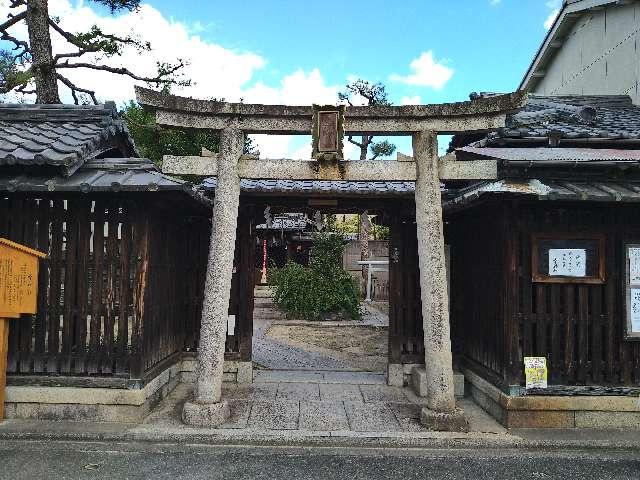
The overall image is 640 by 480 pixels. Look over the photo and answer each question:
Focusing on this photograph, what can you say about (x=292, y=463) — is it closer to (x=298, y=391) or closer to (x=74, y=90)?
(x=298, y=391)

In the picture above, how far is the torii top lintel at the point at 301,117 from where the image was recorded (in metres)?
6.77

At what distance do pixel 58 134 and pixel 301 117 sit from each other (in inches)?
163

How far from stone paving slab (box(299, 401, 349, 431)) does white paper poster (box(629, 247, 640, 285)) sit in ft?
15.6

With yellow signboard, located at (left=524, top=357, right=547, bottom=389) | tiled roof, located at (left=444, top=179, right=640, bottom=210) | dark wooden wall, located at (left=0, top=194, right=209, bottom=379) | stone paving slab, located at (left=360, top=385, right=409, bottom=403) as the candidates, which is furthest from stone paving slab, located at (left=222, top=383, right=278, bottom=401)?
tiled roof, located at (left=444, top=179, right=640, bottom=210)

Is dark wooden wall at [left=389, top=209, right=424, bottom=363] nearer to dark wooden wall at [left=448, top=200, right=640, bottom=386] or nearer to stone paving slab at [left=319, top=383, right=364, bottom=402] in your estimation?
stone paving slab at [left=319, top=383, right=364, bottom=402]

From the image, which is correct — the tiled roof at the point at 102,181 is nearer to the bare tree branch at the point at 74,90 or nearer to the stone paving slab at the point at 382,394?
the stone paving slab at the point at 382,394

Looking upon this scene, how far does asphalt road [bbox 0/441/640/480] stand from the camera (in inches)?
209

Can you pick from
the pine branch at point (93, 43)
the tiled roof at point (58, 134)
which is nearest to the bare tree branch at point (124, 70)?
the pine branch at point (93, 43)

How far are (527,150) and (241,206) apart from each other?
533 centimetres

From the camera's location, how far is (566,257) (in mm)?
6883

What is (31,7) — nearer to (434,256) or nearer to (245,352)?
(245,352)

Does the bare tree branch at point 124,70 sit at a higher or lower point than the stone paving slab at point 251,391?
higher

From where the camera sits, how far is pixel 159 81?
15.6 meters

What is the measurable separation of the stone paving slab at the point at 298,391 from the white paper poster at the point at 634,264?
5.37 metres
